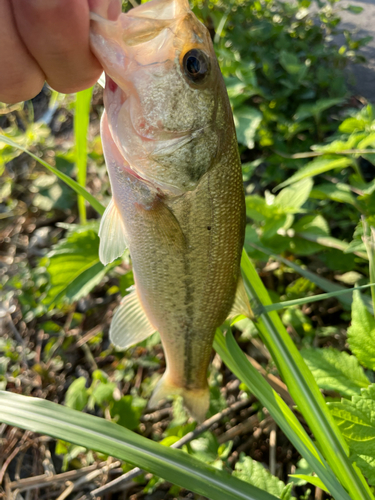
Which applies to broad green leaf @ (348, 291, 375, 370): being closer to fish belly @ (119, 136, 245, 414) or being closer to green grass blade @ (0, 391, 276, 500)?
fish belly @ (119, 136, 245, 414)

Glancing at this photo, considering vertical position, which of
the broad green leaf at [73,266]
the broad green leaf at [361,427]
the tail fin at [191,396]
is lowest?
the tail fin at [191,396]

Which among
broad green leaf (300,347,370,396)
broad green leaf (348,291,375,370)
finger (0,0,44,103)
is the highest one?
finger (0,0,44,103)

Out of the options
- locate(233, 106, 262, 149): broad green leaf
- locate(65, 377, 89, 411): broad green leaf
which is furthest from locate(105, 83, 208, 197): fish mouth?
locate(65, 377, 89, 411): broad green leaf

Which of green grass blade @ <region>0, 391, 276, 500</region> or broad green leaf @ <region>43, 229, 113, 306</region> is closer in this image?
green grass blade @ <region>0, 391, 276, 500</region>

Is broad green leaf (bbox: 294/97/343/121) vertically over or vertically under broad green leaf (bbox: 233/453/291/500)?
over

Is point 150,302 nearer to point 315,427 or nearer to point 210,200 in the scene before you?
point 210,200

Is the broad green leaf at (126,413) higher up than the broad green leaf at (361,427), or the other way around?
the broad green leaf at (361,427)

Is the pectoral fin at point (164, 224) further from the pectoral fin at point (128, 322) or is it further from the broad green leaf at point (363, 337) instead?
the broad green leaf at point (363, 337)

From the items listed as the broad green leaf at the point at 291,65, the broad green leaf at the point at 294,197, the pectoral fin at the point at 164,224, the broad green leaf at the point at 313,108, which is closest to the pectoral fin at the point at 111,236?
the pectoral fin at the point at 164,224
